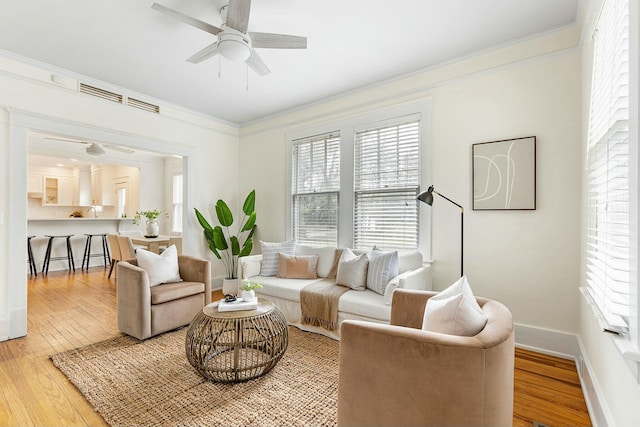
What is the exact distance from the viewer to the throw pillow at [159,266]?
3254 millimetres

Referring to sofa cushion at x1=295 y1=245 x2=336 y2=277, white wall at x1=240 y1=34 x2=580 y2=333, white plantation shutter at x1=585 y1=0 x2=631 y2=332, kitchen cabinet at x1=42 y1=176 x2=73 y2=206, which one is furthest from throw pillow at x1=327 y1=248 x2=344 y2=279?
kitchen cabinet at x1=42 y1=176 x2=73 y2=206

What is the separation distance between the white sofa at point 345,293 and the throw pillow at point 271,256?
2.8 inches

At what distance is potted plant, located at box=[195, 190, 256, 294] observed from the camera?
472 cm

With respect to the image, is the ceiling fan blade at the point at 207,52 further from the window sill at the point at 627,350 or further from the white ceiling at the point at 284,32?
the window sill at the point at 627,350

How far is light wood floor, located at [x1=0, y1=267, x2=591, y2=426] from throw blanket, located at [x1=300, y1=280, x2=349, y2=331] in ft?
4.97

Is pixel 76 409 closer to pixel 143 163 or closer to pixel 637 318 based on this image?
pixel 637 318

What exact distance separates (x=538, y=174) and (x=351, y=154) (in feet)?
6.67

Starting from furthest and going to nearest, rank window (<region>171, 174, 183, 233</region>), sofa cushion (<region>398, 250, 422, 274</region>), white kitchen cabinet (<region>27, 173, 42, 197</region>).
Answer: window (<region>171, 174, 183, 233</region>), white kitchen cabinet (<region>27, 173, 42, 197</region>), sofa cushion (<region>398, 250, 422, 274</region>)

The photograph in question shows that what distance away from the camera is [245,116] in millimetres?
5023

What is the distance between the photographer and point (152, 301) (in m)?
3.02

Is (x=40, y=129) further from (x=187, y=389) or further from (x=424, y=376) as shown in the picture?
(x=424, y=376)

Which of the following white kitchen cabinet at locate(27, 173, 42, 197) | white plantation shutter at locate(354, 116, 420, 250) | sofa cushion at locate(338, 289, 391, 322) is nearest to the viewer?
sofa cushion at locate(338, 289, 391, 322)

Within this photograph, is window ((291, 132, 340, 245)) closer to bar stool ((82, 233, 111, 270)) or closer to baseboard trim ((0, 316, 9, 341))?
baseboard trim ((0, 316, 9, 341))

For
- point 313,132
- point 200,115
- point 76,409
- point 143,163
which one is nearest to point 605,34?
point 313,132
